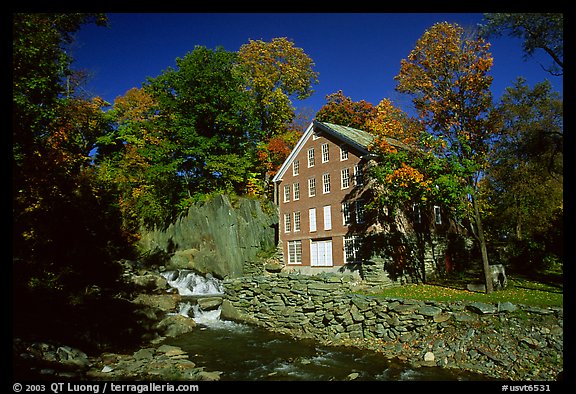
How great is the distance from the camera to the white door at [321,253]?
94.4 ft

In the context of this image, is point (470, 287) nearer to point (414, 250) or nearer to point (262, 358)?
point (414, 250)

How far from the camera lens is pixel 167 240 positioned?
37719mm

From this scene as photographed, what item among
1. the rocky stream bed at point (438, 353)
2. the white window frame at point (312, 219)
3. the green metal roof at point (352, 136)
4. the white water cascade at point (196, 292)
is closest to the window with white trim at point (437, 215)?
the green metal roof at point (352, 136)

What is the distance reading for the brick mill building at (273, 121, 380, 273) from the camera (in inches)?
1075

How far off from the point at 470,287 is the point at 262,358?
41.8 feet

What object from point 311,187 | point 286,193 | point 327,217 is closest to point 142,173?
point 286,193

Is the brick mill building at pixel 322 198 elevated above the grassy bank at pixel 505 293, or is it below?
above

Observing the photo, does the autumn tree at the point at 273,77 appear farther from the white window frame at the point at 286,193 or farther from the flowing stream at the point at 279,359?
the flowing stream at the point at 279,359

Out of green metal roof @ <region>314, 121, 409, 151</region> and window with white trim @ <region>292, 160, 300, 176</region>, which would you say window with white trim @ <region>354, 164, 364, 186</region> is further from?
window with white trim @ <region>292, 160, 300, 176</region>

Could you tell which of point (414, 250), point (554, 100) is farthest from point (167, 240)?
point (554, 100)

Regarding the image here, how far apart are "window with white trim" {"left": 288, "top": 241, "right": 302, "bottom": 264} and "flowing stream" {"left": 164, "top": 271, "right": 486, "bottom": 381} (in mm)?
12901

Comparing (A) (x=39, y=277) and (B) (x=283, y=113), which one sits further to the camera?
(B) (x=283, y=113)

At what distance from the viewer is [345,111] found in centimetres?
4466

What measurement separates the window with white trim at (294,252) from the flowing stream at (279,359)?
1290 cm
